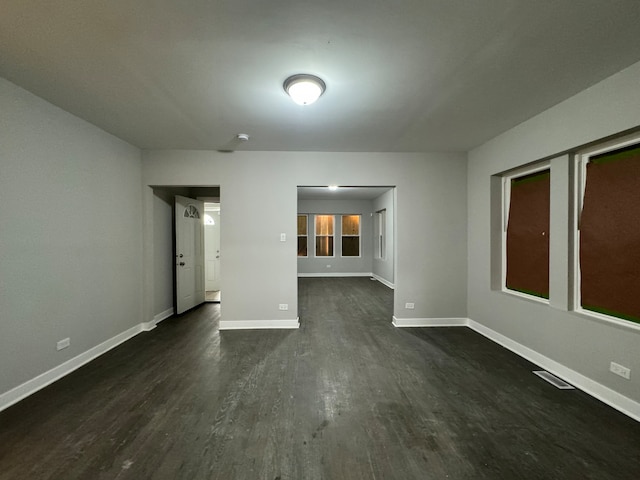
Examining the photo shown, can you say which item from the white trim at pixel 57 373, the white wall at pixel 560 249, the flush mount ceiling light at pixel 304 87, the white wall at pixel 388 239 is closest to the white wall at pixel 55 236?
the white trim at pixel 57 373

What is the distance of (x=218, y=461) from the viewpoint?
156 cm

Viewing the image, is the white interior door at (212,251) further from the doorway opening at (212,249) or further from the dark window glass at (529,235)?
the dark window glass at (529,235)

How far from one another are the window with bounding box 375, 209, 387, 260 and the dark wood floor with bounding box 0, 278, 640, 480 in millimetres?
4979

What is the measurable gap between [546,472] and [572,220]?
2136 mm

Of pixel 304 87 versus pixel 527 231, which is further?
pixel 527 231

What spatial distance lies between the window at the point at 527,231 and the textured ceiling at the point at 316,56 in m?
0.78

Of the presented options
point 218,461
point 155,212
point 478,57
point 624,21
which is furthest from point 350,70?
point 155,212

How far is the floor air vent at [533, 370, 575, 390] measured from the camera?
7.65 feet

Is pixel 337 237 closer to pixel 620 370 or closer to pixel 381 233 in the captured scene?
pixel 381 233

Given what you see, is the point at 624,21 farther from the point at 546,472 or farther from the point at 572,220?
the point at 546,472

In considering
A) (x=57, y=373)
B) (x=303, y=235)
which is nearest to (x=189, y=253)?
(x=57, y=373)

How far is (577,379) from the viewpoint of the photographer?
2350 mm

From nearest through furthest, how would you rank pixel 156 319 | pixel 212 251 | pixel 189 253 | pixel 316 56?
1. pixel 316 56
2. pixel 156 319
3. pixel 189 253
4. pixel 212 251

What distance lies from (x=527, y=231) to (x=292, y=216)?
301 centimetres
